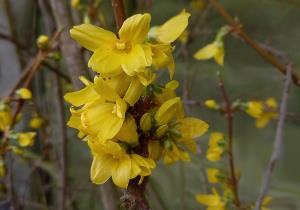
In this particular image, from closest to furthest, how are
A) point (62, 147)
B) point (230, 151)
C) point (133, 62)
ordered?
1. point (133, 62)
2. point (230, 151)
3. point (62, 147)

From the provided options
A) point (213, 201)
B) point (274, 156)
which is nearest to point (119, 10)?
point (274, 156)

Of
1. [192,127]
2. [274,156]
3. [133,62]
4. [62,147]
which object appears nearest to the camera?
[133,62]

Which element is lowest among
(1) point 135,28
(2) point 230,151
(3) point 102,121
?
(2) point 230,151

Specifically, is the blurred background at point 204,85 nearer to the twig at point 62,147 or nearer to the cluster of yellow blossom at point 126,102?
the twig at point 62,147

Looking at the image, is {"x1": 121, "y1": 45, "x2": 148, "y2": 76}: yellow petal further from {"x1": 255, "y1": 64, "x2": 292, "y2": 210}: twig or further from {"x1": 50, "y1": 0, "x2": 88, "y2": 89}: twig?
{"x1": 50, "y1": 0, "x2": 88, "y2": 89}: twig

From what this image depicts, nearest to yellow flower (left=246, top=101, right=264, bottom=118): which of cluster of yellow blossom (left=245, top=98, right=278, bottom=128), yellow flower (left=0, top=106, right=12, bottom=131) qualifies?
cluster of yellow blossom (left=245, top=98, right=278, bottom=128)

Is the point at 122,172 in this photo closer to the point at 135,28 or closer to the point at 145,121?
the point at 145,121

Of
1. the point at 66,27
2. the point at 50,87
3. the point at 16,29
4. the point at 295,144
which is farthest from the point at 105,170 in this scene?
the point at 50,87
